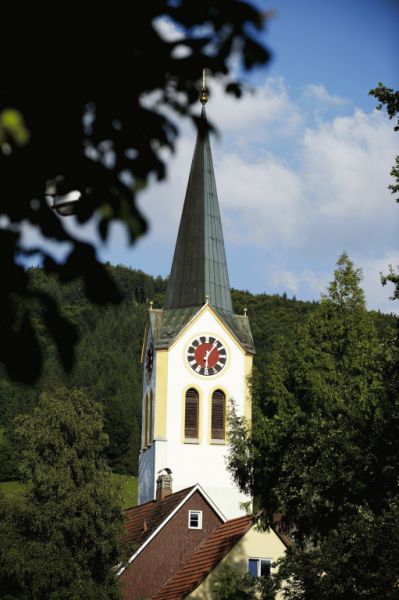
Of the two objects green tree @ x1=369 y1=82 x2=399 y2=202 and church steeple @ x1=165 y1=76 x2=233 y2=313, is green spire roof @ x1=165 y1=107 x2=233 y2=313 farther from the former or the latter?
green tree @ x1=369 y1=82 x2=399 y2=202

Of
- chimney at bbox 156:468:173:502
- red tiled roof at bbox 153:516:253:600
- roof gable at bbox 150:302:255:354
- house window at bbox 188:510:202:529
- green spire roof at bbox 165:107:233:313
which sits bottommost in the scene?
red tiled roof at bbox 153:516:253:600

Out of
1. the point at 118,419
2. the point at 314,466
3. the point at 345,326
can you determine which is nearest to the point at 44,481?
the point at 345,326

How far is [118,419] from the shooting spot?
313 ft

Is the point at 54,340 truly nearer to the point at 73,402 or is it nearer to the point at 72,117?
the point at 72,117

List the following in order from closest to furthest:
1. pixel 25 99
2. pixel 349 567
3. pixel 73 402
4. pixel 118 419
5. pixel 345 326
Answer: pixel 25 99 < pixel 349 567 < pixel 345 326 < pixel 73 402 < pixel 118 419

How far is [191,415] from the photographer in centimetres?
4819

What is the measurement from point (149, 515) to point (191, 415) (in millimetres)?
5449

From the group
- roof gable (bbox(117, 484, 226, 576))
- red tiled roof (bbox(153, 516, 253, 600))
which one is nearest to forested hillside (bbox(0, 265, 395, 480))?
roof gable (bbox(117, 484, 226, 576))

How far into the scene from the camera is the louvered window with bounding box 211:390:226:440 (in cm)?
4772

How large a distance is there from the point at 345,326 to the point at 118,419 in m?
66.5

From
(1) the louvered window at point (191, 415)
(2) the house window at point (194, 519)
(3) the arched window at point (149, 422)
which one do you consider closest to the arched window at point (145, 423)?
(3) the arched window at point (149, 422)

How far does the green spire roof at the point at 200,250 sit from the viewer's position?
50781mm

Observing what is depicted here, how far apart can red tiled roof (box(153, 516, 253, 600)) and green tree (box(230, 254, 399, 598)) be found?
5.05m

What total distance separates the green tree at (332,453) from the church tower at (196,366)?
1589 cm
